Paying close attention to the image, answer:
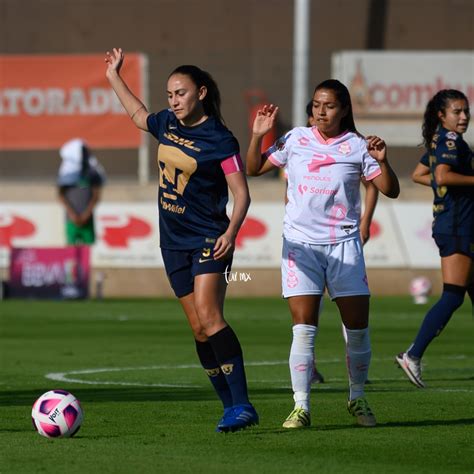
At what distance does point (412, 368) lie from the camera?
11.4 meters

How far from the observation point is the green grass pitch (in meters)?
7.60

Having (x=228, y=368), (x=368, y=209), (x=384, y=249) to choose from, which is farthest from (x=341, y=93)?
(x=384, y=249)

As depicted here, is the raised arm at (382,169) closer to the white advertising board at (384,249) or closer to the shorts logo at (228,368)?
the shorts logo at (228,368)

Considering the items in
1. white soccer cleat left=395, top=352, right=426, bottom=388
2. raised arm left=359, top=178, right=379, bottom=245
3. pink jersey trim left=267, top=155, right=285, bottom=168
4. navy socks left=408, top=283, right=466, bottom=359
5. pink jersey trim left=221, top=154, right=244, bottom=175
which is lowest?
white soccer cleat left=395, top=352, right=426, bottom=388

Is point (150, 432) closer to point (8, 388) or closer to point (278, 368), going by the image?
point (8, 388)

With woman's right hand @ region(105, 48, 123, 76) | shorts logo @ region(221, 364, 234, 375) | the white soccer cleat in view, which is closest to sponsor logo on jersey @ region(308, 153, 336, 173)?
shorts logo @ region(221, 364, 234, 375)

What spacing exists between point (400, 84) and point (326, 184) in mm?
19135

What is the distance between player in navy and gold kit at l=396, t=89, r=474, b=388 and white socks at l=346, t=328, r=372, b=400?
241 centimetres

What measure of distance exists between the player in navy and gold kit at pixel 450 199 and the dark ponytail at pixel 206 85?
3217 millimetres

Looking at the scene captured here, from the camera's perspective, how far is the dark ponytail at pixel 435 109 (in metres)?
11.7

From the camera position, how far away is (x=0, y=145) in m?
27.5

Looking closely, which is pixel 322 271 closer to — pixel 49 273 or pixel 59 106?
pixel 49 273

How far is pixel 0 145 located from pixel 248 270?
21.0 feet

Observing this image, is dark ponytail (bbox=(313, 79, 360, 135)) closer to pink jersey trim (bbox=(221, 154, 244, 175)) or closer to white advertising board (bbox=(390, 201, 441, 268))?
pink jersey trim (bbox=(221, 154, 244, 175))
